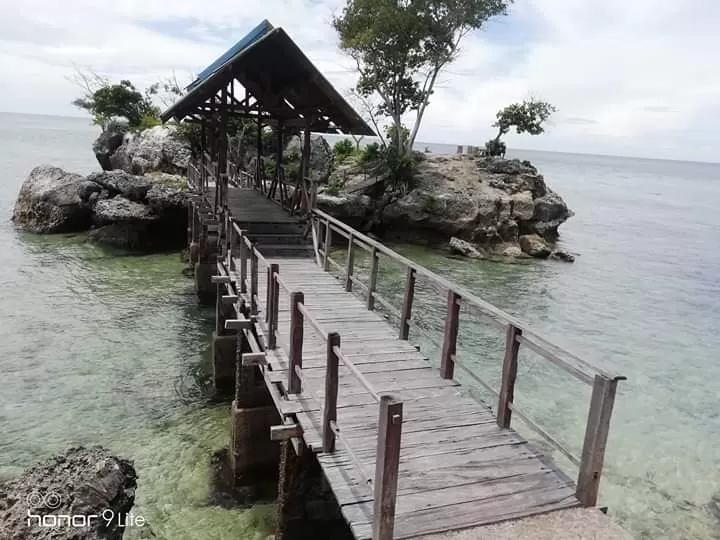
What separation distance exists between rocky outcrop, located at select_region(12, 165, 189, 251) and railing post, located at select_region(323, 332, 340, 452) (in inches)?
804

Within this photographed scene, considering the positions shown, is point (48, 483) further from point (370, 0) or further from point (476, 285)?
point (370, 0)

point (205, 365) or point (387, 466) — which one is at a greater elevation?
point (387, 466)

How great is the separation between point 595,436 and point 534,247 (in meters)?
24.6

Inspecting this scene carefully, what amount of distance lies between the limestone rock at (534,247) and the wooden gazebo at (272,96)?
16.3m

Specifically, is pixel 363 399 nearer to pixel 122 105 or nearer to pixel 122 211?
pixel 122 211

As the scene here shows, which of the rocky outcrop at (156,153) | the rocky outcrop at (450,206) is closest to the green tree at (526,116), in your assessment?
the rocky outcrop at (450,206)

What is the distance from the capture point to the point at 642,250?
3462 cm

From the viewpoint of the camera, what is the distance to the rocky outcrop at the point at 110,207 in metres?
23.8

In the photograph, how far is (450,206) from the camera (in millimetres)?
27469

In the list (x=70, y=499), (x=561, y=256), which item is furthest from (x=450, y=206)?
(x=70, y=499)

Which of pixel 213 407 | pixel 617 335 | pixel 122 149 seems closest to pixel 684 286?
pixel 617 335

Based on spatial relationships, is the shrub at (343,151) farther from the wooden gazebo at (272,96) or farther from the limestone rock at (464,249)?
the wooden gazebo at (272,96)

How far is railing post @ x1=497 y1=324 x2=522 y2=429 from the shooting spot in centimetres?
538

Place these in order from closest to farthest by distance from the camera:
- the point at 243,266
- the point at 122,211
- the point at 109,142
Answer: the point at 243,266 → the point at 122,211 → the point at 109,142
